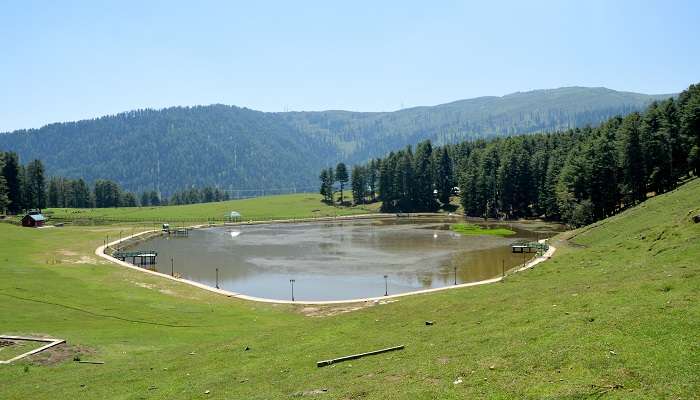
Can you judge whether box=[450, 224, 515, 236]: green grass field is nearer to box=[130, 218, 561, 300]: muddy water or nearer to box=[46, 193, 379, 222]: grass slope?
box=[130, 218, 561, 300]: muddy water

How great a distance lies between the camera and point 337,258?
7750 centimetres

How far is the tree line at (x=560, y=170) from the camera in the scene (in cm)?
8769

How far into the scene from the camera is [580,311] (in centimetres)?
2248

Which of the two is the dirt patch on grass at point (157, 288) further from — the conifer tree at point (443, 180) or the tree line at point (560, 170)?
the conifer tree at point (443, 180)

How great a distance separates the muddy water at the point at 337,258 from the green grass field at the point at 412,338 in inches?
497

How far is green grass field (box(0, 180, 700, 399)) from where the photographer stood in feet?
52.4

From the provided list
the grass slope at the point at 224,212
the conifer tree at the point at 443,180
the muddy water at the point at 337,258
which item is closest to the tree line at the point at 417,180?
the conifer tree at the point at 443,180

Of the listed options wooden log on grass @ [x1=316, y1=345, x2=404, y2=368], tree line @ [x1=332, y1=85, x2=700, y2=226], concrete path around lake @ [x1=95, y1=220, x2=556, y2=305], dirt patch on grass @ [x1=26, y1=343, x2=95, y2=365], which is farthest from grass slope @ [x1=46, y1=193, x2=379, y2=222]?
wooden log on grass @ [x1=316, y1=345, x2=404, y2=368]

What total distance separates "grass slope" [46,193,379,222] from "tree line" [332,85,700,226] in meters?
16.3

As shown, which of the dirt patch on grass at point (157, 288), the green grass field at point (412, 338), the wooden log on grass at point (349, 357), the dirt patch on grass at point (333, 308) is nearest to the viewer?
the green grass field at point (412, 338)

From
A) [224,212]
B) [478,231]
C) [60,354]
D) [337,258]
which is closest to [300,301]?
[60,354]

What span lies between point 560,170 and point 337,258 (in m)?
64.8

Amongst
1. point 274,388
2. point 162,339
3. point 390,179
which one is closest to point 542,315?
point 274,388

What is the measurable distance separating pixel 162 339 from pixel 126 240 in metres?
73.2
